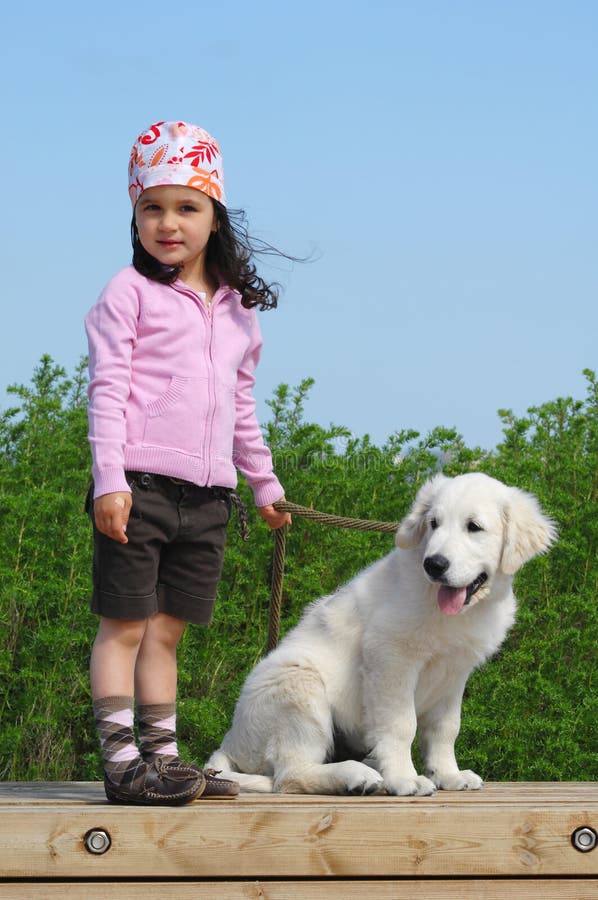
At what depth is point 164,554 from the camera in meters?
3.94

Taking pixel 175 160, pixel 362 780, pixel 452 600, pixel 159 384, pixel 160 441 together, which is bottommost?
pixel 362 780

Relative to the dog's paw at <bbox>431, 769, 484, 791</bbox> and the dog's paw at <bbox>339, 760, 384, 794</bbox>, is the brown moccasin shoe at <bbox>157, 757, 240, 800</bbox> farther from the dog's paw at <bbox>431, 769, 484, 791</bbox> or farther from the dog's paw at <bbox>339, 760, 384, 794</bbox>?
the dog's paw at <bbox>431, 769, 484, 791</bbox>

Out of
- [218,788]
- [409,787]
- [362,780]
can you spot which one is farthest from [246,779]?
[409,787]

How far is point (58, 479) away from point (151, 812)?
3709 millimetres

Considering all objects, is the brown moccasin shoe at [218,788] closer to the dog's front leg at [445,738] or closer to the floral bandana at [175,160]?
the dog's front leg at [445,738]

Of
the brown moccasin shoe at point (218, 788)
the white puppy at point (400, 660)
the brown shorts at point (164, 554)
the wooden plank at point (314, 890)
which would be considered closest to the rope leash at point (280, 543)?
the white puppy at point (400, 660)

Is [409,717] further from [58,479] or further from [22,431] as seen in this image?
[22,431]

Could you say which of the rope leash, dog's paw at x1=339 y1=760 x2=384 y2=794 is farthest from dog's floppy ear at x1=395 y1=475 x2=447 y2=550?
dog's paw at x1=339 y1=760 x2=384 y2=794

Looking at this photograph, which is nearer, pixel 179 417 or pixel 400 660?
pixel 179 417

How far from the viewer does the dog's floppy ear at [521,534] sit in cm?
429

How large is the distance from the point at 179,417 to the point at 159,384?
13 centimetres

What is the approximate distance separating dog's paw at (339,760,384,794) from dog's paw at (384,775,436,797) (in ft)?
0.14

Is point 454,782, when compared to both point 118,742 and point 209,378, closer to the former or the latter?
point 118,742

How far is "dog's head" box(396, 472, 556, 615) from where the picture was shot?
4.14m
